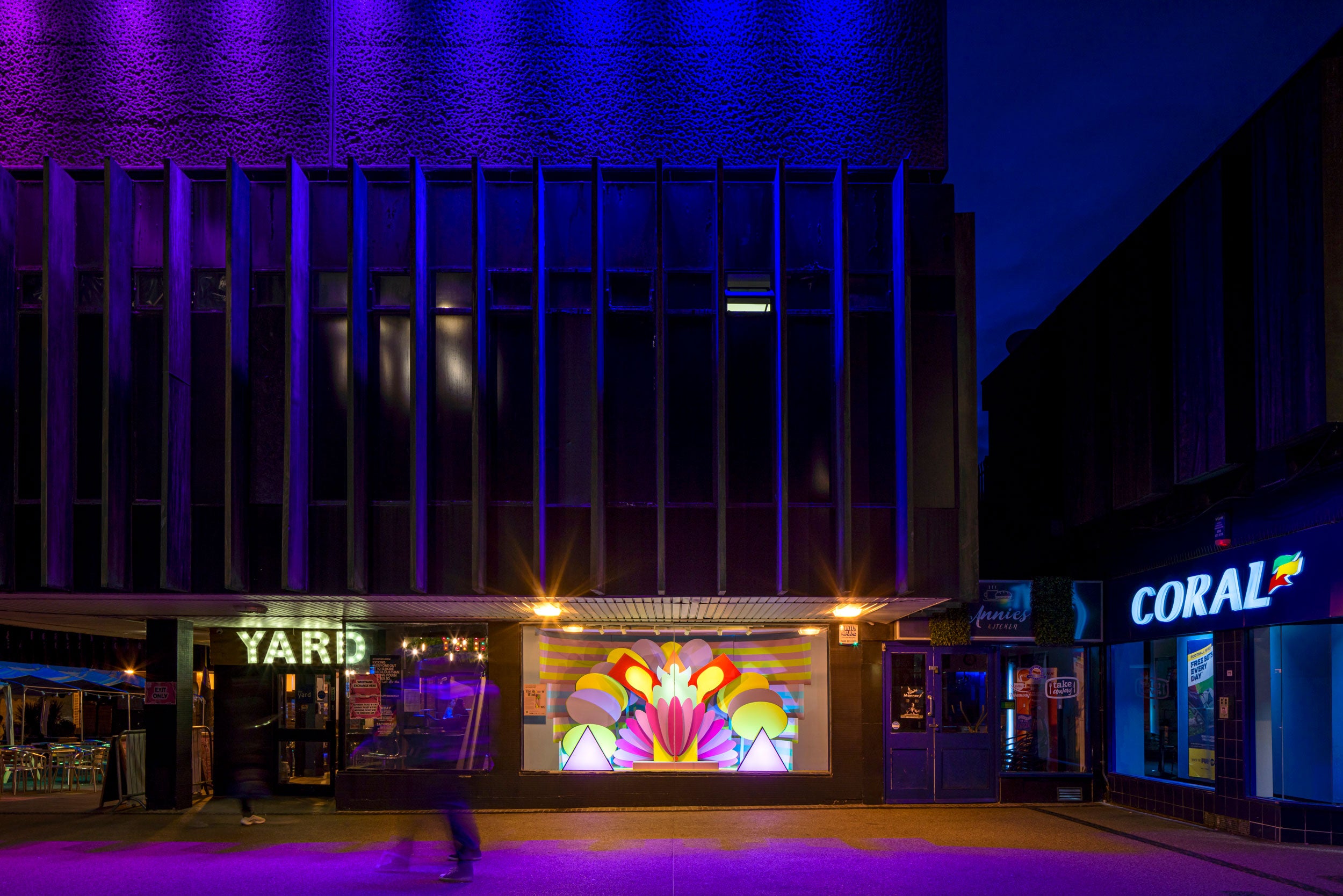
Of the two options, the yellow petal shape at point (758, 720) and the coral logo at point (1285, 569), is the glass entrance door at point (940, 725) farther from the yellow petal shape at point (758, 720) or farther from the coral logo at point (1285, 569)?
the coral logo at point (1285, 569)

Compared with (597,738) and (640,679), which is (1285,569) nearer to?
(640,679)

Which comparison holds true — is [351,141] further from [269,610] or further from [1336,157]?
[1336,157]

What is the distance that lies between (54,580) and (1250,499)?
14757 mm

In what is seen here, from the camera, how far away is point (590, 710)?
15.8 metres

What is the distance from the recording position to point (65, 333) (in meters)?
12.9

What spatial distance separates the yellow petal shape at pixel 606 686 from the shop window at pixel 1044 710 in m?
5.82

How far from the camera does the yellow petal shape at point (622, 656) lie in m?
16.1

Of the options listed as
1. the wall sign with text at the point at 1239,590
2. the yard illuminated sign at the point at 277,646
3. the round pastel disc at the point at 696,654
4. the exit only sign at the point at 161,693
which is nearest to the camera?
the wall sign with text at the point at 1239,590

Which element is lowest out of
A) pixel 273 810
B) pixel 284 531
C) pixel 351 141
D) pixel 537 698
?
pixel 273 810

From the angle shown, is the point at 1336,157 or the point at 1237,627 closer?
the point at 1336,157

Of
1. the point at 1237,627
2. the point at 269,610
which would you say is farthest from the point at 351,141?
the point at 1237,627

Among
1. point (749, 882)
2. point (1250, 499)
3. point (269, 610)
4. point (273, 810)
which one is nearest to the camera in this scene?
point (749, 882)

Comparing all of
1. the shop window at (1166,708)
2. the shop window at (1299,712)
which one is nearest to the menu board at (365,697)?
the shop window at (1166,708)

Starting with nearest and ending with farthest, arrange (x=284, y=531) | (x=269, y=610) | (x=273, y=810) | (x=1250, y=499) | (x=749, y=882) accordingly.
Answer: (x=749, y=882)
(x=284, y=531)
(x=1250, y=499)
(x=269, y=610)
(x=273, y=810)
